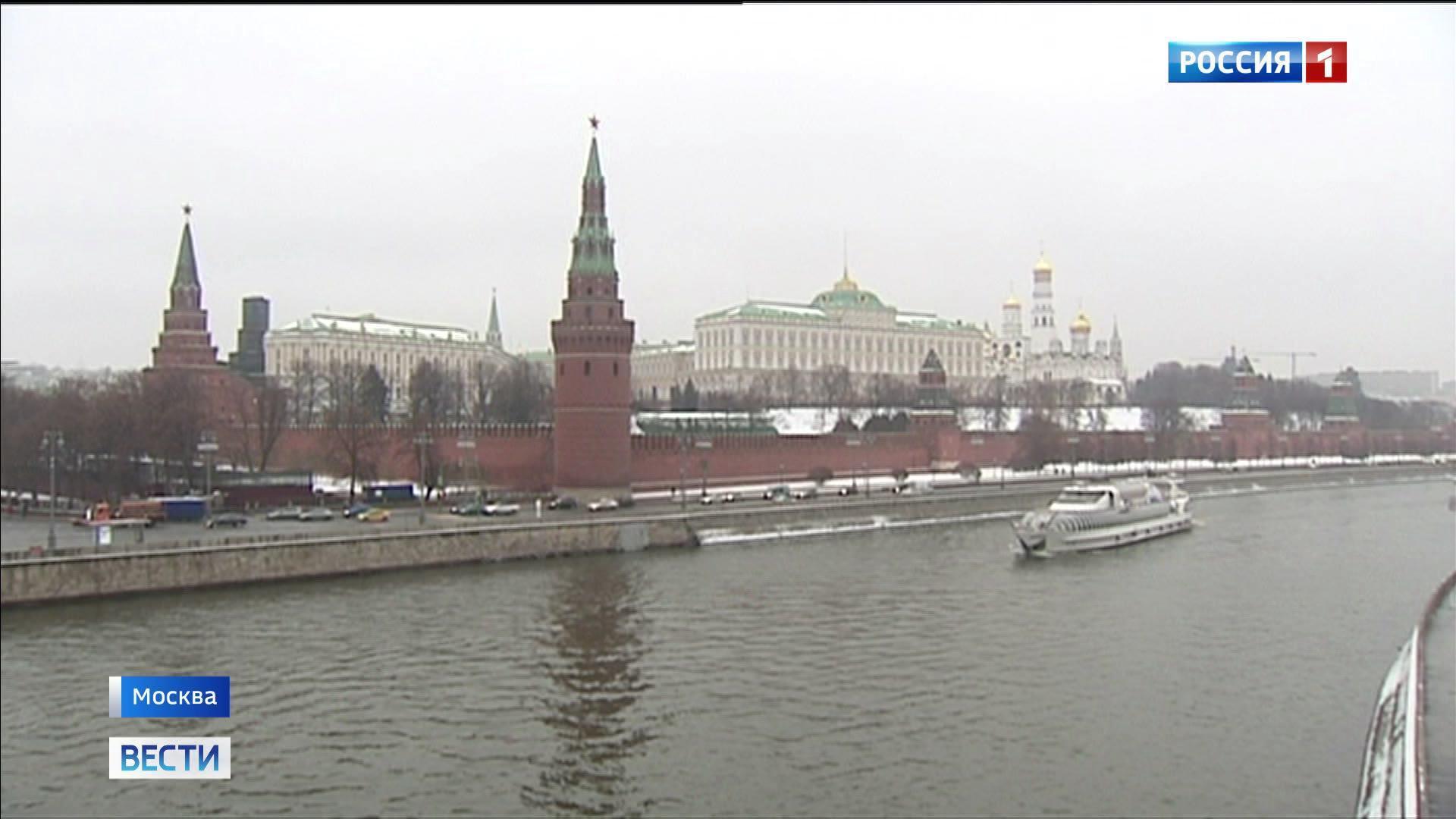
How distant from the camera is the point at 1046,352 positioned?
3120 inches

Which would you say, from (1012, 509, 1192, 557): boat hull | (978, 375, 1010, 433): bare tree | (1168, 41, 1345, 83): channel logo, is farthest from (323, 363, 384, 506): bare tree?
(1168, 41, 1345, 83): channel logo

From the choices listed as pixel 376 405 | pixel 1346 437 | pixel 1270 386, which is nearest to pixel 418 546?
pixel 376 405

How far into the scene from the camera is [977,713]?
11328 millimetres

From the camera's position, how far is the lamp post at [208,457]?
2590 centimetres

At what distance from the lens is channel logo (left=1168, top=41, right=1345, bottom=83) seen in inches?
177

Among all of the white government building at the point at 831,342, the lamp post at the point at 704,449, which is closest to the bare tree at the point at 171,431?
the lamp post at the point at 704,449

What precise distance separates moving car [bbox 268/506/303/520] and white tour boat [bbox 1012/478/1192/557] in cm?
1338

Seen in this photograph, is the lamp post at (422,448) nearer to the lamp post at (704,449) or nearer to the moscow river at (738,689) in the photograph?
the lamp post at (704,449)

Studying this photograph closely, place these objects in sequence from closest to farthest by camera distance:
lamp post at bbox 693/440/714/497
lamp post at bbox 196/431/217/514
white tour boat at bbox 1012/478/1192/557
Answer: white tour boat at bbox 1012/478/1192/557 → lamp post at bbox 196/431/217/514 → lamp post at bbox 693/440/714/497

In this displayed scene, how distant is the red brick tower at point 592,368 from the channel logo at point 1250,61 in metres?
24.8

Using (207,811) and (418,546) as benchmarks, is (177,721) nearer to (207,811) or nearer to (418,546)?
(207,811)

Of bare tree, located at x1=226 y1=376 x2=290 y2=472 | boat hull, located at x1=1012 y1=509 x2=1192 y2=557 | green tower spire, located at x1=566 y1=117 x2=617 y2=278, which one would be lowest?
boat hull, located at x1=1012 y1=509 x2=1192 y2=557
